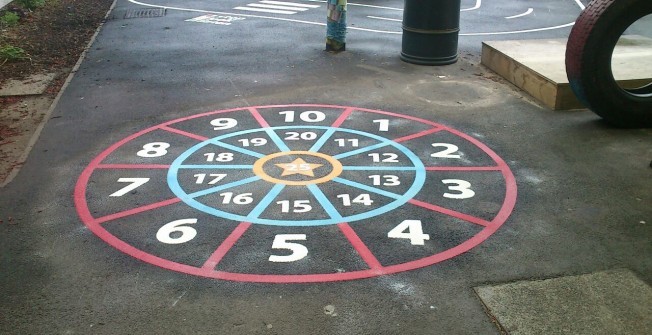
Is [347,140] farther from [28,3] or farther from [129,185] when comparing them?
[28,3]

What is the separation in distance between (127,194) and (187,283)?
2068mm

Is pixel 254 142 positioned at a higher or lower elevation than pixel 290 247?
higher

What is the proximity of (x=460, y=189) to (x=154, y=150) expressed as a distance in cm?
389

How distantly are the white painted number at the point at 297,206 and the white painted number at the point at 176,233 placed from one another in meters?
0.91

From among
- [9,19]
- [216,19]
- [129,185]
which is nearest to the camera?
[129,185]

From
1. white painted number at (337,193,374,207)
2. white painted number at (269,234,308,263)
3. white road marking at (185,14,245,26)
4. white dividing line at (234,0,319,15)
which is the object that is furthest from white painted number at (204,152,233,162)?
white dividing line at (234,0,319,15)

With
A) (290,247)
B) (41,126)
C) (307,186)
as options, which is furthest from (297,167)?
(41,126)

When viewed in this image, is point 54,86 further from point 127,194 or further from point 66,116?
point 127,194

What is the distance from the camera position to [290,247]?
5.79 meters

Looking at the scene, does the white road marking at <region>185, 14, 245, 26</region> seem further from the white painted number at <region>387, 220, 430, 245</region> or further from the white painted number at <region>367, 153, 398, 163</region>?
the white painted number at <region>387, 220, 430, 245</region>

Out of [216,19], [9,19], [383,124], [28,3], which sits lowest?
[383,124]

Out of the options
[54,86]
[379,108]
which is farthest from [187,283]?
[54,86]

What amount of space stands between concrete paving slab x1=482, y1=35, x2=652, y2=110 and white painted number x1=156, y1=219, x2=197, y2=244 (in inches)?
245

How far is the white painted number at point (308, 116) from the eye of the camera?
9242 mm
